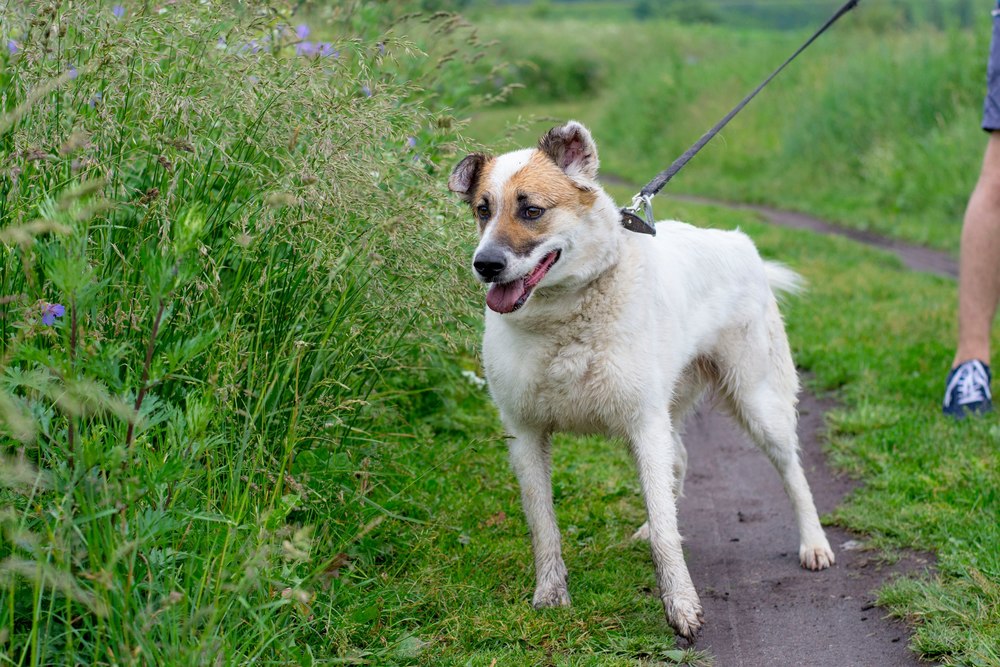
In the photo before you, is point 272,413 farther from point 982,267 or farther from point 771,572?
point 982,267

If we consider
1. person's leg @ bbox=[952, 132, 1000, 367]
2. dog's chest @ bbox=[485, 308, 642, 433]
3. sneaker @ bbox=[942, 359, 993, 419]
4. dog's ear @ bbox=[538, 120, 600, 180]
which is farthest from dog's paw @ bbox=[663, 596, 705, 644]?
person's leg @ bbox=[952, 132, 1000, 367]

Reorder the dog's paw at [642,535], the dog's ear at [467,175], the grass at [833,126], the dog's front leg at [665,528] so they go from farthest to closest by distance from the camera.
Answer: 1. the grass at [833,126]
2. the dog's paw at [642,535]
3. the dog's ear at [467,175]
4. the dog's front leg at [665,528]

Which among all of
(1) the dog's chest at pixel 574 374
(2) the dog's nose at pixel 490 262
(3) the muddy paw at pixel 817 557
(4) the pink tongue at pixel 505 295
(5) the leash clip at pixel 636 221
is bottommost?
(3) the muddy paw at pixel 817 557

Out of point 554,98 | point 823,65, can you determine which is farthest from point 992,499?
point 554,98

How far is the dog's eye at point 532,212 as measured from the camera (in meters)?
3.61

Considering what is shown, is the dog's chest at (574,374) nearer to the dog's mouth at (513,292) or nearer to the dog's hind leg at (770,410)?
the dog's mouth at (513,292)

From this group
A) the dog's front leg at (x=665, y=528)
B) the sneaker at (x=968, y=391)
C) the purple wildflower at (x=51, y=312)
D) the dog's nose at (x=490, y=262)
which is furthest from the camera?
the sneaker at (x=968, y=391)

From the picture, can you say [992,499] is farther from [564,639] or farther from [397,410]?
[397,410]

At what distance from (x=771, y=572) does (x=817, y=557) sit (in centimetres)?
18

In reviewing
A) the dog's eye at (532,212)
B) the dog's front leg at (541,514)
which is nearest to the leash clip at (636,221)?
the dog's eye at (532,212)

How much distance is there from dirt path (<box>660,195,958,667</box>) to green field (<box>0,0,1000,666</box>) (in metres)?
0.15

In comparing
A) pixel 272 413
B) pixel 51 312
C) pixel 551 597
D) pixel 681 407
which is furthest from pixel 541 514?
pixel 51 312

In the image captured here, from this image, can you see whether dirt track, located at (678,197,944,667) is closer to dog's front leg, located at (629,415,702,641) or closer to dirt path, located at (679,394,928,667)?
dirt path, located at (679,394,928,667)

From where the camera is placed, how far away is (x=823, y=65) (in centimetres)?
1591
